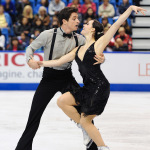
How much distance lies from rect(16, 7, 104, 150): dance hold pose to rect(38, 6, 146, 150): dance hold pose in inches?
6.8

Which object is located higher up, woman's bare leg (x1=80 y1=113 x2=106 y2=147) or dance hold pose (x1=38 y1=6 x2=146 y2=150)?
dance hold pose (x1=38 y1=6 x2=146 y2=150)

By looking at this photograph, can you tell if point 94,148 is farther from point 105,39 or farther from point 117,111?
point 117,111

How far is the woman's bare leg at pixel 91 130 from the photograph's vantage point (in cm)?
395

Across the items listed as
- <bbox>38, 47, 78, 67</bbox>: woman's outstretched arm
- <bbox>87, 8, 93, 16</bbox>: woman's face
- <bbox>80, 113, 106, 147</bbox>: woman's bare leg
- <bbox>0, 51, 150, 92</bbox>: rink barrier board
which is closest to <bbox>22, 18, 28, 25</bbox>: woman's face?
<bbox>87, 8, 93, 16</bbox>: woman's face

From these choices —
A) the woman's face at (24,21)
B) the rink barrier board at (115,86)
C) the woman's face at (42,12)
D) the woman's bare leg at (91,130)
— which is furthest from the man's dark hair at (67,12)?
the woman's face at (42,12)

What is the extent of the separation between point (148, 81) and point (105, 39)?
7.08 meters

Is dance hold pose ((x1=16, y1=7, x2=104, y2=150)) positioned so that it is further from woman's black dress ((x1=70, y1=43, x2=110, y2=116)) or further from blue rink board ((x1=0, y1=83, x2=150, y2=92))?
blue rink board ((x1=0, y1=83, x2=150, y2=92))

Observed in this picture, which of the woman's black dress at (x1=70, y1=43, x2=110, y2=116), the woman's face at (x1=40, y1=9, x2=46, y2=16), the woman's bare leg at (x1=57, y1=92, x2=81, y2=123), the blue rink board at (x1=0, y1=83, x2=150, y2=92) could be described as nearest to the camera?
the woman's black dress at (x1=70, y1=43, x2=110, y2=116)

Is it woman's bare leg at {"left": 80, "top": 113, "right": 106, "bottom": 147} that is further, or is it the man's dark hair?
the man's dark hair

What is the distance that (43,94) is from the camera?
4.26 meters

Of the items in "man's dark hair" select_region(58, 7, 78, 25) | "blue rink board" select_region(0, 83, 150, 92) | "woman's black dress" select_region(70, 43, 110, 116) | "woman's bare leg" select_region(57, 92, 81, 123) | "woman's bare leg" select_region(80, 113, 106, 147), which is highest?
"man's dark hair" select_region(58, 7, 78, 25)

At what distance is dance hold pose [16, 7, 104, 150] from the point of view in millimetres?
4211

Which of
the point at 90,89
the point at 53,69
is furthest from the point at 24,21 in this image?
the point at 90,89

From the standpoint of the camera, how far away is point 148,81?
1073cm
